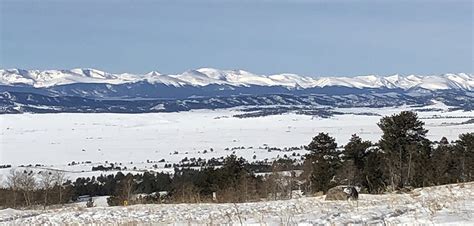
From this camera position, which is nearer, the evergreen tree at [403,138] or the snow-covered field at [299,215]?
the snow-covered field at [299,215]

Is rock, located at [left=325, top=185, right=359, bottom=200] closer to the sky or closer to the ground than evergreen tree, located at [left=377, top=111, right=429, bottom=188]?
closer to the ground

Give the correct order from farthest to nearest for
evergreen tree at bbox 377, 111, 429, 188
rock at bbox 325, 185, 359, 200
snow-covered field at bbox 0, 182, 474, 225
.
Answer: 1. evergreen tree at bbox 377, 111, 429, 188
2. rock at bbox 325, 185, 359, 200
3. snow-covered field at bbox 0, 182, 474, 225

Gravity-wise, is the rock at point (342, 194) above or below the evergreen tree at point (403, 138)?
→ below

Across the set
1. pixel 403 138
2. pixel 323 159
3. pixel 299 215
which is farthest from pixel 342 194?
pixel 403 138

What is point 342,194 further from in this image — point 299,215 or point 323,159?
point 323,159

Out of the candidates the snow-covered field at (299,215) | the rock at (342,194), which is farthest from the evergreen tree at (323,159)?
the snow-covered field at (299,215)

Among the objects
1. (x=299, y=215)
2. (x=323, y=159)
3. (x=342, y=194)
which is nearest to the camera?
(x=299, y=215)

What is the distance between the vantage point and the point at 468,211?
969 centimetres

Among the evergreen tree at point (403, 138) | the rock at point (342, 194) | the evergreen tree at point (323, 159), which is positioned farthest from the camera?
the evergreen tree at point (403, 138)

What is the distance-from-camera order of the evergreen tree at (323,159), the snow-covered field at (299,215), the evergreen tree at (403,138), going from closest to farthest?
the snow-covered field at (299,215), the evergreen tree at (323,159), the evergreen tree at (403,138)

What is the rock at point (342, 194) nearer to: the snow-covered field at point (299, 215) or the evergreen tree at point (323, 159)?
the snow-covered field at point (299, 215)

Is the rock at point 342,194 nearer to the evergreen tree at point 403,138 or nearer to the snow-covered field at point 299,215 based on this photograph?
the snow-covered field at point 299,215

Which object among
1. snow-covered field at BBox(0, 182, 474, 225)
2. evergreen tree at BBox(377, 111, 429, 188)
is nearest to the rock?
snow-covered field at BBox(0, 182, 474, 225)

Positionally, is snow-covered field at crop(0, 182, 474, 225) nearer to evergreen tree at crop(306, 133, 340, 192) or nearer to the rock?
the rock
